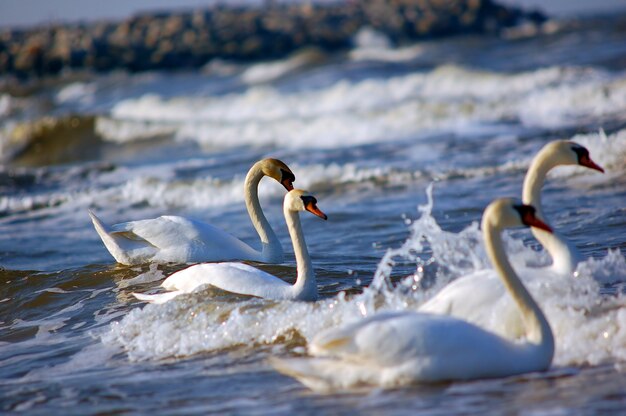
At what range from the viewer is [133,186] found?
14.9m

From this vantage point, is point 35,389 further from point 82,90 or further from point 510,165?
point 82,90

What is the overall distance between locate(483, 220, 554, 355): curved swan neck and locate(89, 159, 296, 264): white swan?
3491mm

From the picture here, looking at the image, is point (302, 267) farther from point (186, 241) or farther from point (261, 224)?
point (186, 241)

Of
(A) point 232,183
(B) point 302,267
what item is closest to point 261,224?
(B) point 302,267

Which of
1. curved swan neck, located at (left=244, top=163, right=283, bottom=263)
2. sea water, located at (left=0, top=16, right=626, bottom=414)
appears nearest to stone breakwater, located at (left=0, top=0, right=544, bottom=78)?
sea water, located at (left=0, top=16, right=626, bottom=414)

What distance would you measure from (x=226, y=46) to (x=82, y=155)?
2430 cm

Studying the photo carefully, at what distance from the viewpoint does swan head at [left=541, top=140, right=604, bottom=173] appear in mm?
6762

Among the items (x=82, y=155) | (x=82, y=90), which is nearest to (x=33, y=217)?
(x=82, y=155)

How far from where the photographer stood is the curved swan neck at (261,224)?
8.62 m

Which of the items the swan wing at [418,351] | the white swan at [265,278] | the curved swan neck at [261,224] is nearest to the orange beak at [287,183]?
the curved swan neck at [261,224]

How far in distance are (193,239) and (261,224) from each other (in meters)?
0.62

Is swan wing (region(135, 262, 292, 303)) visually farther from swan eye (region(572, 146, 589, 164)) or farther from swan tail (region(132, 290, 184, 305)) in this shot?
swan eye (region(572, 146, 589, 164))

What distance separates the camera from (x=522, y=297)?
522 cm

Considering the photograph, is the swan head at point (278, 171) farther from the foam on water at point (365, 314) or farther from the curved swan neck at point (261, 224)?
the foam on water at point (365, 314)
